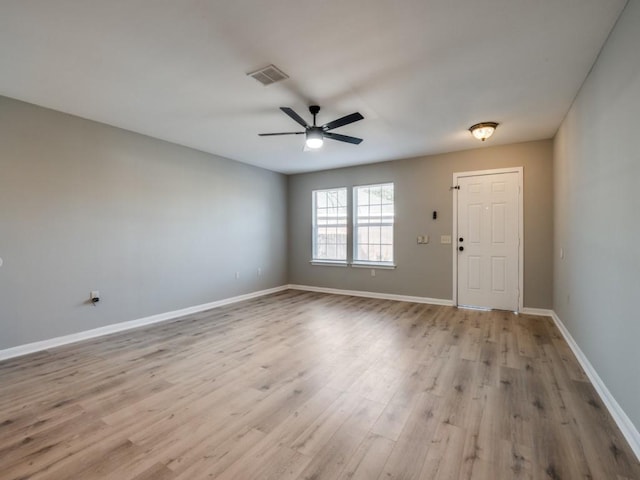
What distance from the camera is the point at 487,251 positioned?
4.98 m

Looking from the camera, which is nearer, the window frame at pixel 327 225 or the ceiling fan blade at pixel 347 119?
the ceiling fan blade at pixel 347 119

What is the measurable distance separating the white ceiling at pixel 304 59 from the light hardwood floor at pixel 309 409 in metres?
2.68

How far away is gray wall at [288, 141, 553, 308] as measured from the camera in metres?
4.62

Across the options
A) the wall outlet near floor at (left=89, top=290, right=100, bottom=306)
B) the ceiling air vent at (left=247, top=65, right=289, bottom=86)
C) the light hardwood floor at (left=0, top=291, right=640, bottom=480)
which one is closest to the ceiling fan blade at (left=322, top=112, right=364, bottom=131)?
the ceiling air vent at (left=247, top=65, right=289, bottom=86)

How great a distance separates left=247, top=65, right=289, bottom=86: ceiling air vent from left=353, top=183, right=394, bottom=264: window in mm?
3615

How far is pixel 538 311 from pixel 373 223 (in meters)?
3.07

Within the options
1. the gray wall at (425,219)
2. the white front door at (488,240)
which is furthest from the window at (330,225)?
the white front door at (488,240)

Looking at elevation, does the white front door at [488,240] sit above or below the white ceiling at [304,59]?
below

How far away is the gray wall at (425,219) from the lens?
15.2 feet

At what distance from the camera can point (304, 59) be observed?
8.10 ft

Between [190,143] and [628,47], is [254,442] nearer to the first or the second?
[628,47]

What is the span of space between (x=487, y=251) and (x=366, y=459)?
14.0ft

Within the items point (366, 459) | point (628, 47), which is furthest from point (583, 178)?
point (366, 459)

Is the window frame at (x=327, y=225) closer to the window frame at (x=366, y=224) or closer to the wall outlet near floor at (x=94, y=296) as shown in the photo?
the window frame at (x=366, y=224)
